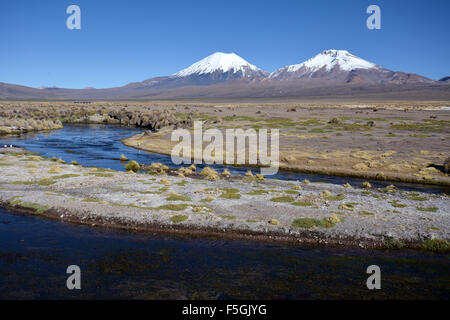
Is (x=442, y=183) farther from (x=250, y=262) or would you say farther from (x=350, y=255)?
(x=250, y=262)

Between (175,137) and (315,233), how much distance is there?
49443mm

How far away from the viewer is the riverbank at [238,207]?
2216cm

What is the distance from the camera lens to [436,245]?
20.5 m

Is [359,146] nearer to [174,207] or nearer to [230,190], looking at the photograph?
[230,190]

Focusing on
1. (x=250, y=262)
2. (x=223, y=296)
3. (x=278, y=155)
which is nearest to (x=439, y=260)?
(x=250, y=262)

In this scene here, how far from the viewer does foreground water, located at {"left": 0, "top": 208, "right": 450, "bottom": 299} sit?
15.4 meters

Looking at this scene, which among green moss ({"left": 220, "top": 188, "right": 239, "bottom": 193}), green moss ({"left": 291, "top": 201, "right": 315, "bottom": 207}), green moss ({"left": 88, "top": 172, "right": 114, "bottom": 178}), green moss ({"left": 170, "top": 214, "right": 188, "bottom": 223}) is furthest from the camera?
green moss ({"left": 88, "top": 172, "right": 114, "bottom": 178})

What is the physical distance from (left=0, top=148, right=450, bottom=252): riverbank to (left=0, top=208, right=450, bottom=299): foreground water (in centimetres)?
146

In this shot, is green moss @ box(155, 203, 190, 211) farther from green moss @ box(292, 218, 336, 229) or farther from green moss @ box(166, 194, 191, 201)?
green moss @ box(292, 218, 336, 229)

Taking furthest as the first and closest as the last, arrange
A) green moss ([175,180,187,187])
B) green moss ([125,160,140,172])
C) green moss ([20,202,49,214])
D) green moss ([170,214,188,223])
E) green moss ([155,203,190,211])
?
green moss ([125,160,140,172]), green moss ([175,180,187,187]), green moss ([155,203,190,211]), green moss ([20,202,49,214]), green moss ([170,214,188,223])

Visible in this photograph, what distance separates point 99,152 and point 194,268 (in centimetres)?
4344

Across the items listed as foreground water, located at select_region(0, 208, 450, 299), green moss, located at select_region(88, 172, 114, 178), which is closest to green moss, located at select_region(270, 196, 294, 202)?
foreground water, located at select_region(0, 208, 450, 299)

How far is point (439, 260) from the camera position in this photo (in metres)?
19.2

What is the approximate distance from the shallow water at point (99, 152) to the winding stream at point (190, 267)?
1948cm
